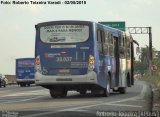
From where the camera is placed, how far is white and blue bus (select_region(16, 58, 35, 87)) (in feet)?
186

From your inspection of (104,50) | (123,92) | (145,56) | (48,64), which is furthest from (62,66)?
(145,56)

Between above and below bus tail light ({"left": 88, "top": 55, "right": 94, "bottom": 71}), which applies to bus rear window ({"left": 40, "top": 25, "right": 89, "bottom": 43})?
above

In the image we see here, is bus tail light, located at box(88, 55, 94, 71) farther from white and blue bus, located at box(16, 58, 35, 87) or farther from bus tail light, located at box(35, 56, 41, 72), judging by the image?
white and blue bus, located at box(16, 58, 35, 87)

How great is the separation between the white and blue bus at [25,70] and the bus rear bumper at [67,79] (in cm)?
3114

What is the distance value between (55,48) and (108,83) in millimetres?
3253

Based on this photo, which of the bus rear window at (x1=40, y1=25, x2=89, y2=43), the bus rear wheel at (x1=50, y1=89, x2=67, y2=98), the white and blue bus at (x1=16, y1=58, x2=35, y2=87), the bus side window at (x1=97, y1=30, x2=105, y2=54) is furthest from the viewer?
the white and blue bus at (x1=16, y1=58, x2=35, y2=87)

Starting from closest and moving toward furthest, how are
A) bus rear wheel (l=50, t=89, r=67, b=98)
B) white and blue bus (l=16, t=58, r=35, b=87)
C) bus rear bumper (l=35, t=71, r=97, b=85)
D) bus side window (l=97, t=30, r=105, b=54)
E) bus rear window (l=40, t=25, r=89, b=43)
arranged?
1. bus rear bumper (l=35, t=71, r=97, b=85)
2. bus rear window (l=40, t=25, r=89, b=43)
3. bus side window (l=97, t=30, r=105, b=54)
4. bus rear wheel (l=50, t=89, r=67, b=98)
5. white and blue bus (l=16, t=58, r=35, b=87)

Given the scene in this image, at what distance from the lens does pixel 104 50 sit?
27078 mm

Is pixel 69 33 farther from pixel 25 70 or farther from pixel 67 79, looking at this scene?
pixel 25 70

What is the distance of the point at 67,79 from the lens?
82.9 ft

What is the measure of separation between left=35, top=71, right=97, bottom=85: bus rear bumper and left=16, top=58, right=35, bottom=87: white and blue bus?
31.1 metres

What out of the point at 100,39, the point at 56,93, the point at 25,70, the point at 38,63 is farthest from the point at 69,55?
the point at 25,70

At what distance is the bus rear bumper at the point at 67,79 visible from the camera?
25141 millimetres

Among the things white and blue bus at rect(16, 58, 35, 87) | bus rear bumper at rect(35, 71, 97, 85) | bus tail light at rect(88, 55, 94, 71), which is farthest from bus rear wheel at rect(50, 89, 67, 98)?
white and blue bus at rect(16, 58, 35, 87)
